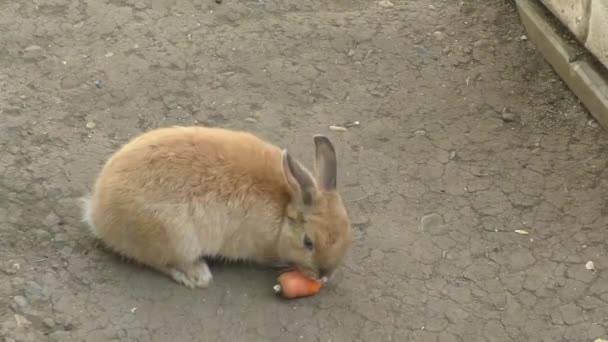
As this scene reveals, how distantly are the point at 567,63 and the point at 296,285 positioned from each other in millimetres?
2338

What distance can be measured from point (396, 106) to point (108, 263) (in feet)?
6.83

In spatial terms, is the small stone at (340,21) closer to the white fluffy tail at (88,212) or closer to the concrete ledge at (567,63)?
the concrete ledge at (567,63)

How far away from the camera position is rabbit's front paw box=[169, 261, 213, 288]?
442cm

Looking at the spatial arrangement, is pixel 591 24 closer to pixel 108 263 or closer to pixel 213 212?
pixel 213 212

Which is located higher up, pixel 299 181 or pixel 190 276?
pixel 299 181

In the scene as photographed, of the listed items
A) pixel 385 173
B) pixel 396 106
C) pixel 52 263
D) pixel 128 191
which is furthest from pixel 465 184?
pixel 52 263

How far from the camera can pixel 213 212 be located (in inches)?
169

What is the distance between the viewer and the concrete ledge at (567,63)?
5.36 m

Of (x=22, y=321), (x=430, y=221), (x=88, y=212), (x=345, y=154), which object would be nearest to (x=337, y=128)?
(x=345, y=154)

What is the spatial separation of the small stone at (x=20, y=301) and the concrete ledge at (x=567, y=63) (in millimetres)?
3266

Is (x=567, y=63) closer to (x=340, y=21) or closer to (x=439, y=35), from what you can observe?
(x=439, y=35)

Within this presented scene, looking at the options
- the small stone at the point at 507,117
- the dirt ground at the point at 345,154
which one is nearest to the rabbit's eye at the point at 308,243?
the dirt ground at the point at 345,154

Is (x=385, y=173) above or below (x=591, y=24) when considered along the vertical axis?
below

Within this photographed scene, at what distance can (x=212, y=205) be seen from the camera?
4.29 meters
